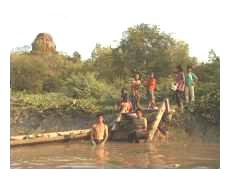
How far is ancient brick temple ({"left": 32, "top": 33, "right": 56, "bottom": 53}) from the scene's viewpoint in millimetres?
12503

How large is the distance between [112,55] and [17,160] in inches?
118

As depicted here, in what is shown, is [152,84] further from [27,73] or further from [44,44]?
[27,73]

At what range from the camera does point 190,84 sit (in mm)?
12852

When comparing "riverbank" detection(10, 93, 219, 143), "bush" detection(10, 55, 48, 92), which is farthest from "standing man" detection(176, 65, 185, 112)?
"bush" detection(10, 55, 48, 92)

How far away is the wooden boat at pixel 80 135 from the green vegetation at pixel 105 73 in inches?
14.4

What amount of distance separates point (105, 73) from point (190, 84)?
1810 millimetres

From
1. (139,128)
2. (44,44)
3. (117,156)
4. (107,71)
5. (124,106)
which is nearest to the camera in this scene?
(117,156)

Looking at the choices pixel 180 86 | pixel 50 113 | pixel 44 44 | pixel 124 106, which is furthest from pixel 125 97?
pixel 44 44

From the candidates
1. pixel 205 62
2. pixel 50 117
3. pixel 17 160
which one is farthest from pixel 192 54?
pixel 17 160

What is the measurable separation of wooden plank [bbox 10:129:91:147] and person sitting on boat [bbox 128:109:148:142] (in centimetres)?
92

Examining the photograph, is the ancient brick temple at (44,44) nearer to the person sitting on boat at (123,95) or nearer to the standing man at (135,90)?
the person sitting on boat at (123,95)

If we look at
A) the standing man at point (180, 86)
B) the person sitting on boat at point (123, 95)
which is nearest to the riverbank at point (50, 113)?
the person sitting on boat at point (123, 95)

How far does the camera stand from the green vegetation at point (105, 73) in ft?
41.7

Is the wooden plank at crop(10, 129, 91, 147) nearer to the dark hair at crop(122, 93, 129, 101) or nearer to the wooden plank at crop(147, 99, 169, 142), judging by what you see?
the dark hair at crop(122, 93, 129, 101)
